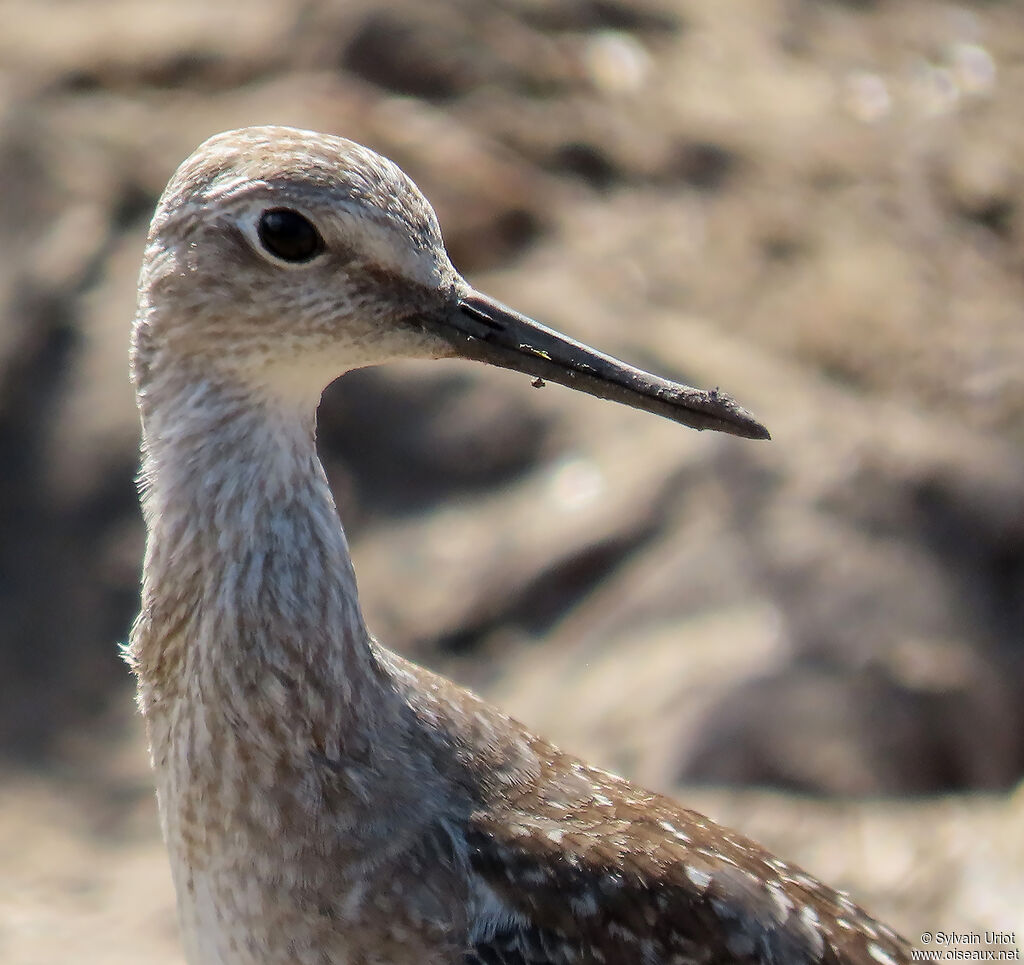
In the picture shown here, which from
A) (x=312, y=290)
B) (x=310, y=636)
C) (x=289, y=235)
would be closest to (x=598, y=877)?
(x=310, y=636)

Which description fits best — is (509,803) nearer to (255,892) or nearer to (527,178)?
(255,892)

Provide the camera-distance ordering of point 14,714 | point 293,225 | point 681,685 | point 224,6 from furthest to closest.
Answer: point 224,6 → point 14,714 → point 681,685 → point 293,225

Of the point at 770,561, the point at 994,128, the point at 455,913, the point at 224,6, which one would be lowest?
the point at 455,913

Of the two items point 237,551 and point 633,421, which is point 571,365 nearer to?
point 237,551

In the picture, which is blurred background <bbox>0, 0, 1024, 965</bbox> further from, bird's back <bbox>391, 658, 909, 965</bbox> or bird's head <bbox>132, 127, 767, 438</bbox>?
bird's head <bbox>132, 127, 767, 438</bbox>

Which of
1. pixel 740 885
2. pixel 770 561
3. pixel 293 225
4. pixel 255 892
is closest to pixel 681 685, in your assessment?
pixel 770 561

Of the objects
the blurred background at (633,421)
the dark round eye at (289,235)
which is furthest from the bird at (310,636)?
the blurred background at (633,421)

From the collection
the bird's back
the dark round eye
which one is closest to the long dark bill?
the dark round eye
